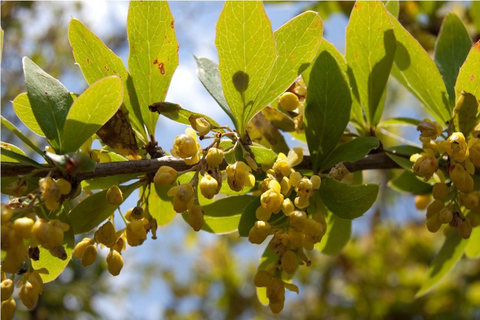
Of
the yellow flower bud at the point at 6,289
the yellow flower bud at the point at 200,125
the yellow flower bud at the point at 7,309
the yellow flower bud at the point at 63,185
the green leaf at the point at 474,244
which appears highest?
the green leaf at the point at 474,244

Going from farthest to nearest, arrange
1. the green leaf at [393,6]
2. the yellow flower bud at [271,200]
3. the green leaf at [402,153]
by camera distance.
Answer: the green leaf at [393,6] < the green leaf at [402,153] < the yellow flower bud at [271,200]

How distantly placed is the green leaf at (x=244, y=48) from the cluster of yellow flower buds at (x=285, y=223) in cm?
14

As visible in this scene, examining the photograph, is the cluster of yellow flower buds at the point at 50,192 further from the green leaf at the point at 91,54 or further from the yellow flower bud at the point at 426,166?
the yellow flower bud at the point at 426,166

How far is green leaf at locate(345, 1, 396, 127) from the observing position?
1.01 meters

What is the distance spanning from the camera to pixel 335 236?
1221 millimetres

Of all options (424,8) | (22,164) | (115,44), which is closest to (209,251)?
(115,44)

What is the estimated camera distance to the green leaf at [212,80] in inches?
38.7

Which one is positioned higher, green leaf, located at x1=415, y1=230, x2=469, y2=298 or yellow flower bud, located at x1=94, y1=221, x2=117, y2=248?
green leaf, located at x1=415, y1=230, x2=469, y2=298

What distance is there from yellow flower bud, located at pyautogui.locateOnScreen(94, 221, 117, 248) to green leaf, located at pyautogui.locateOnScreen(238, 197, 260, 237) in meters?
0.23

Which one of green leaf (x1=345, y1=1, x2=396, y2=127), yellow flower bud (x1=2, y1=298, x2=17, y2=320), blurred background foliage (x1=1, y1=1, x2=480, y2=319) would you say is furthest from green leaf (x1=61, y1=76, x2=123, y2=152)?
blurred background foliage (x1=1, y1=1, x2=480, y2=319)

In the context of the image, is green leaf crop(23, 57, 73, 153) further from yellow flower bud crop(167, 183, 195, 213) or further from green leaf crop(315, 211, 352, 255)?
green leaf crop(315, 211, 352, 255)

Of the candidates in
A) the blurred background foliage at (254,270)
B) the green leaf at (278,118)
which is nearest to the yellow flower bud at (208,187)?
the green leaf at (278,118)

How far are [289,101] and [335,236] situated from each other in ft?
1.17

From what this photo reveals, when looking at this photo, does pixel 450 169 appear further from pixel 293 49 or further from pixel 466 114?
pixel 293 49
